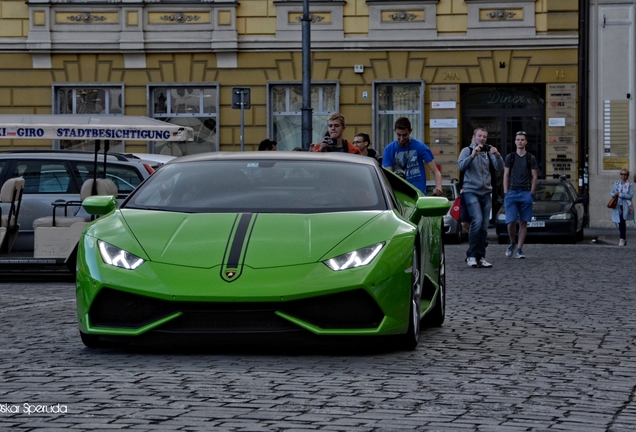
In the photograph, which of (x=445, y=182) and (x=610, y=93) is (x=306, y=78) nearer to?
(x=445, y=182)

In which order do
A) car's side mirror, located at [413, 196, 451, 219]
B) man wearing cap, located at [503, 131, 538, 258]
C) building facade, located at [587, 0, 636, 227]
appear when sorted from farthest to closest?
building facade, located at [587, 0, 636, 227] → man wearing cap, located at [503, 131, 538, 258] → car's side mirror, located at [413, 196, 451, 219]

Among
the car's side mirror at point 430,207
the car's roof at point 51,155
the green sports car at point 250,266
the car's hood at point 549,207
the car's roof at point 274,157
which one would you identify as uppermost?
the car's roof at point 274,157

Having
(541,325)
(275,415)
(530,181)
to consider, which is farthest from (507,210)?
(275,415)

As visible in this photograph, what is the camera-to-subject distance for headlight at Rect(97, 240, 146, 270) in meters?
7.56

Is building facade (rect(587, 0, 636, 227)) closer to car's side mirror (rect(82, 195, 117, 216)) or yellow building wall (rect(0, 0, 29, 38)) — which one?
yellow building wall (rect(0, 0, 29, 38))

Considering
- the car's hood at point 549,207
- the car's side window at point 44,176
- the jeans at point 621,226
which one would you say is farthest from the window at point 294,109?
the car's side window at point 44,176

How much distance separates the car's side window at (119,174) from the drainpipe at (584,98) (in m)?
16.8

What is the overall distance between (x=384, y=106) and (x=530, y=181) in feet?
39.7

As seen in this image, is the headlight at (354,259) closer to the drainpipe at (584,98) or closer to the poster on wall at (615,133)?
the drainpipe at (584,98)

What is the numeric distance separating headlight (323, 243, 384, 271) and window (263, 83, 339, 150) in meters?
23.8

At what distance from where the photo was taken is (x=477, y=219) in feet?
57.3

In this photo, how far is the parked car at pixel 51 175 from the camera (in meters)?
16.2

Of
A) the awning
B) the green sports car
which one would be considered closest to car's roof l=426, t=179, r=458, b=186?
the awning

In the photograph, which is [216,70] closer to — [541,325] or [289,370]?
[541,325]
